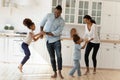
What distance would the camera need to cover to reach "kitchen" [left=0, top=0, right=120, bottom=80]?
729 cm

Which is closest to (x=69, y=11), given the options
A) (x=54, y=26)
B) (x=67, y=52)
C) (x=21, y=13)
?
(x=67, y=52)

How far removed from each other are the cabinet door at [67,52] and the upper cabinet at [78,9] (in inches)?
25.0

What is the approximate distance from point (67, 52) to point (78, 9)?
1.26 metres

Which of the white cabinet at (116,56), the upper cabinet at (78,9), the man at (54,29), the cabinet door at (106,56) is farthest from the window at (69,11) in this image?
the man at (54,29)

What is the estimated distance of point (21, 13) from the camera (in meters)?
7.94

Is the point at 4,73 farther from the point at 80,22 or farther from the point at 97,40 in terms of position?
the point at 80,22

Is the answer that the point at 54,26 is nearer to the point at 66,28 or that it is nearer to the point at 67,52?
the point at 67,52

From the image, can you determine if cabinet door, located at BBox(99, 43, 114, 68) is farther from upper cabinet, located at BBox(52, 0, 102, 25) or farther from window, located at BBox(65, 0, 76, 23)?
window, located at BBox(65, 0, 76, 23)

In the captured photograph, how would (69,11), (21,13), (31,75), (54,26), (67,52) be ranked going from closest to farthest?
(54,26), (31,75), (67,52), (69,11), (21,13)

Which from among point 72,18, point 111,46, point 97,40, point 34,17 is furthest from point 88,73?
point 34,17

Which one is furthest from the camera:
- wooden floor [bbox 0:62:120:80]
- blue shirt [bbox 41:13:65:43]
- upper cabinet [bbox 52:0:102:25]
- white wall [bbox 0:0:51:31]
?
white wall [bbox 0:0:51:31]

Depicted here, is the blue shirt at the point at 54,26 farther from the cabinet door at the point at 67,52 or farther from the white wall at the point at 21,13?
the white wall at the point at 21,13

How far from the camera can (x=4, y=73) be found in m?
5.73

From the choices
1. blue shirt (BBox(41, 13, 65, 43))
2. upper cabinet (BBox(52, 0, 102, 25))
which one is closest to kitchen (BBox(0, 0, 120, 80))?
upper cabinet (BBox(52, 0, 102, 25))
